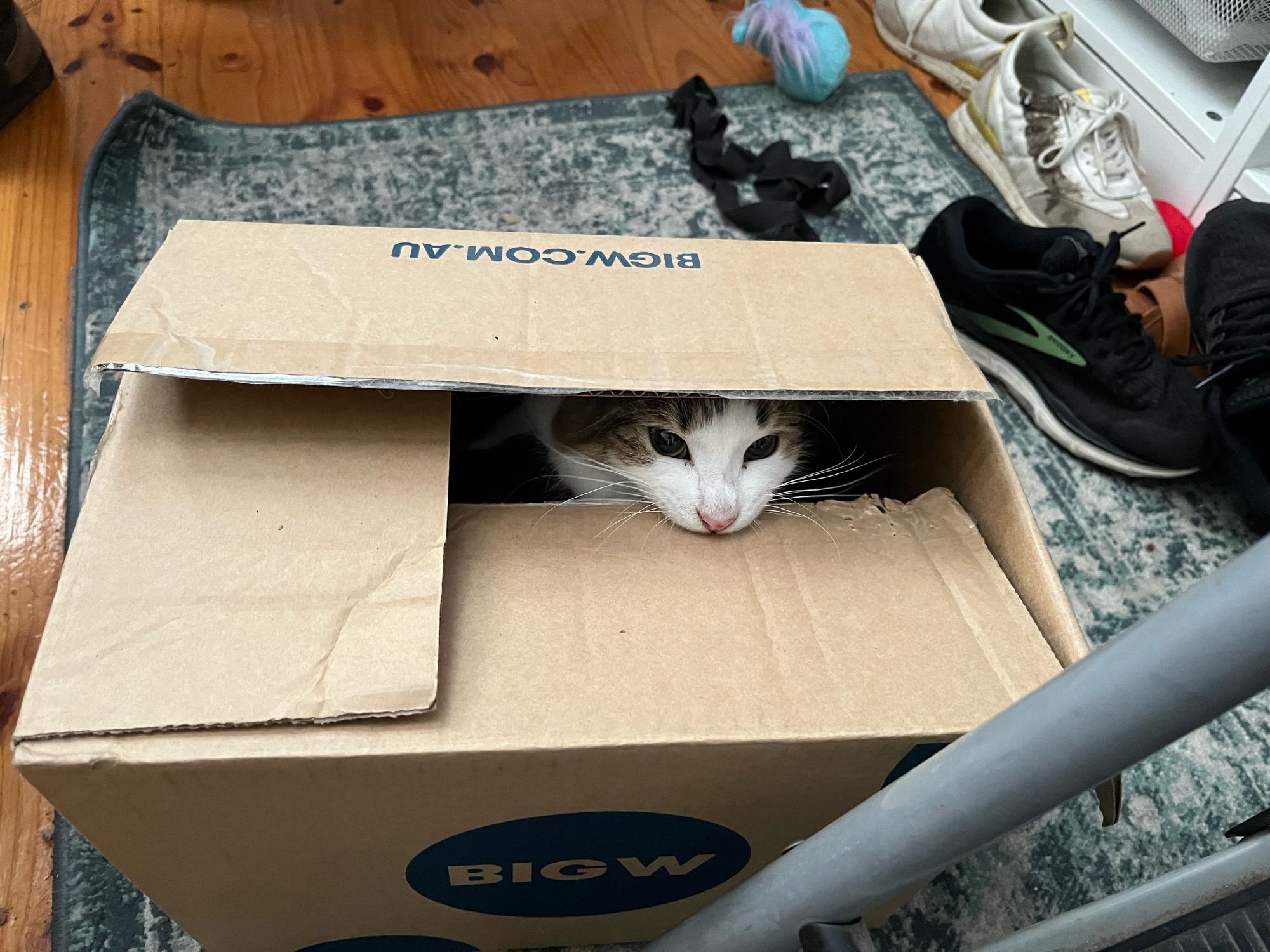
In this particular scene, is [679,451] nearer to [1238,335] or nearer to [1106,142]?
[1238,335]

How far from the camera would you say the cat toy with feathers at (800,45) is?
166 cm

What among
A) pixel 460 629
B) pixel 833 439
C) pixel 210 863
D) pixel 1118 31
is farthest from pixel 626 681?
pixel 1118 31

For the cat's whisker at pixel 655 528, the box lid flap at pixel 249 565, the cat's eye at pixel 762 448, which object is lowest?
the cat's eye at pixel 762 448

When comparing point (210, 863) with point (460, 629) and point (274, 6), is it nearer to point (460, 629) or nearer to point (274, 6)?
point (460, 629)

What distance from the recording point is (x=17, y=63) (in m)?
1.47

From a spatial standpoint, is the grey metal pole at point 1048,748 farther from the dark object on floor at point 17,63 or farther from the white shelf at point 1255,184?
the dark object on floor at point 17,63

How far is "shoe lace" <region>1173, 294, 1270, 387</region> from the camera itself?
116 cm

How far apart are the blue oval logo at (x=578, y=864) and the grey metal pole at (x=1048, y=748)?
0.12 m

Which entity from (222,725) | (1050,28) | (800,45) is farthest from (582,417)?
(1050,28)

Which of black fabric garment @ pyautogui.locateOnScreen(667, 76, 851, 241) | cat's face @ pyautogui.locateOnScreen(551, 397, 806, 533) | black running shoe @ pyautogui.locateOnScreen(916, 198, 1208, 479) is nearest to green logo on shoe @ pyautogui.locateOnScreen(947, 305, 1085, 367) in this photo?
black running shoe @ pyautogui.locateOnScreen(916, 198, 1208, 479)

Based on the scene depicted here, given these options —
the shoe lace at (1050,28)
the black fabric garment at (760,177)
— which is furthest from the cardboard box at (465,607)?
the shoe lace at (1050,28)

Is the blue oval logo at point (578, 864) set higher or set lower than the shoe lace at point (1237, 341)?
lower

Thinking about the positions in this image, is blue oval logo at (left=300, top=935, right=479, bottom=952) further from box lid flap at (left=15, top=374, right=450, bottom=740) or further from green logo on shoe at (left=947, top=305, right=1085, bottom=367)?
green logo on shoe at (left=947, top=305, right=1085, bottom=367)

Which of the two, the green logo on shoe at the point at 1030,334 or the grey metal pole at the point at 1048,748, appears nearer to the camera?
the grey metal pole at the point at 1048,748
